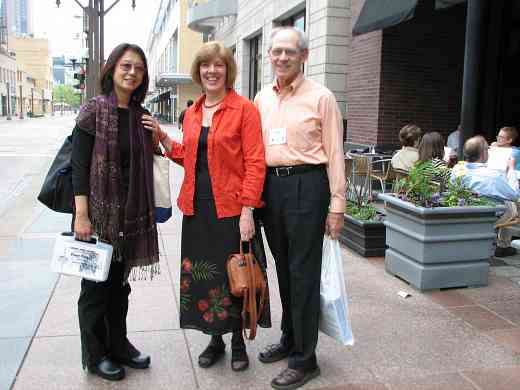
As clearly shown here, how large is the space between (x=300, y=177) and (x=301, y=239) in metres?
0.35

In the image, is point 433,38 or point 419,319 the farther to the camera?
point 433,38

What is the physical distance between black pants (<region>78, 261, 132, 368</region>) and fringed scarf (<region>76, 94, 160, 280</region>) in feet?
0.49

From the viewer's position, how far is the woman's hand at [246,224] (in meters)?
3.12

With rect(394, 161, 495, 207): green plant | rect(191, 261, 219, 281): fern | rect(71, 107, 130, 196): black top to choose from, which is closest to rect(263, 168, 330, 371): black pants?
rect(191, 261, 219, 281): fern

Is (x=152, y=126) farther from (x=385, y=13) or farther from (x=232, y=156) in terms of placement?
(x=385, y=13)

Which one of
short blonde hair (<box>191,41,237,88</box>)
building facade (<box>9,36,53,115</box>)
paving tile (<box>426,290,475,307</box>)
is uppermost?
building facade (<box>9,36,53,115</box>)

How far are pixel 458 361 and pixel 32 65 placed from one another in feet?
489

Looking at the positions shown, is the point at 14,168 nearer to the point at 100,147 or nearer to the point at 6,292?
the point at 6,292

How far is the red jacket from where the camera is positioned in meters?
3.09

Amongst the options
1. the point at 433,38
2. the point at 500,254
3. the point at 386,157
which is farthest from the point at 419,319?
the point at 433,38

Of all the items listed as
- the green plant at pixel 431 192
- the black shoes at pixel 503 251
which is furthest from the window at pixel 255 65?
the green plant at pixel 431 192

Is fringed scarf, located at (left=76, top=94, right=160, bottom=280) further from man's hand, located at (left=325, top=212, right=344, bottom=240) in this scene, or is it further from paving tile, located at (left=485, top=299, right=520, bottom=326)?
paving tile, located at (left=485, top=299, right=520, bottom=326)

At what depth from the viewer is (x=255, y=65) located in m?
21.8

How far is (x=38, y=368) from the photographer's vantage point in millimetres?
3414
